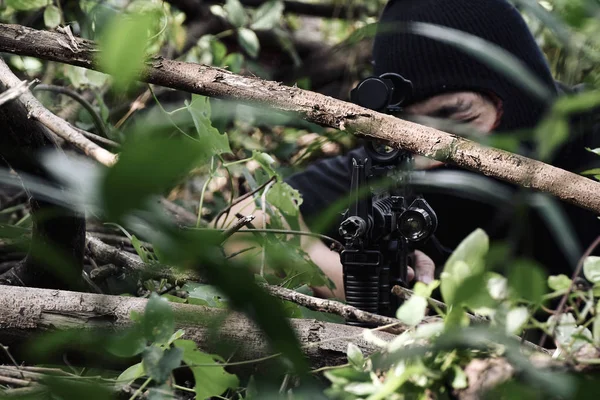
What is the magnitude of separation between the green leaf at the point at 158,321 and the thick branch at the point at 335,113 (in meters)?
0.27

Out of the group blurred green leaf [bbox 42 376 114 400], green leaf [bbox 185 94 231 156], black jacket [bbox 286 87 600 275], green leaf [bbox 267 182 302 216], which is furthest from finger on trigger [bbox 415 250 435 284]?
blurred green leaf [bbox 42 376 114 400]

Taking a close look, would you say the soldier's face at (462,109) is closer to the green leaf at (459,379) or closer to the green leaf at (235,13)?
the green leaf at (235,13)

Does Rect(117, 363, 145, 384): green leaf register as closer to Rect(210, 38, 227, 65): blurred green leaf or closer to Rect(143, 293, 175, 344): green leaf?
Rect(143, 293, 175, 344): green leaf

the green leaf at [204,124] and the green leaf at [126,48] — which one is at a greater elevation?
the green leaf at [126,48]

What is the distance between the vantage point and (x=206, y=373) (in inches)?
23.0

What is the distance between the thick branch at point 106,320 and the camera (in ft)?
2.21

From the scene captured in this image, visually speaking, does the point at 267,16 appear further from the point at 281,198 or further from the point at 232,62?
the point at 281,198

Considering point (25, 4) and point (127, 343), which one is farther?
point (25, 4)

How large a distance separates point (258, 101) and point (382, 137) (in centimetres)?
12

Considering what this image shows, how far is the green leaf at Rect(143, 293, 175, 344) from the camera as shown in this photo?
46 centimetres

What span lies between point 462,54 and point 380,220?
677mm

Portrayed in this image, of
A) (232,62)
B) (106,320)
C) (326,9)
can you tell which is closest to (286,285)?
(106,320)

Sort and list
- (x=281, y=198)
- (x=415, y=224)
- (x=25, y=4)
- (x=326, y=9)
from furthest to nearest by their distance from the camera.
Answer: (x=326, y=9), (x=25, y=4), (x=281, y=198), (x=415, y=224)

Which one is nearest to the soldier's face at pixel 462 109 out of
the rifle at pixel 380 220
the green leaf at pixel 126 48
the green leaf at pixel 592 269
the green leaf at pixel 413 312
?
the rifle at pixel 380 220
